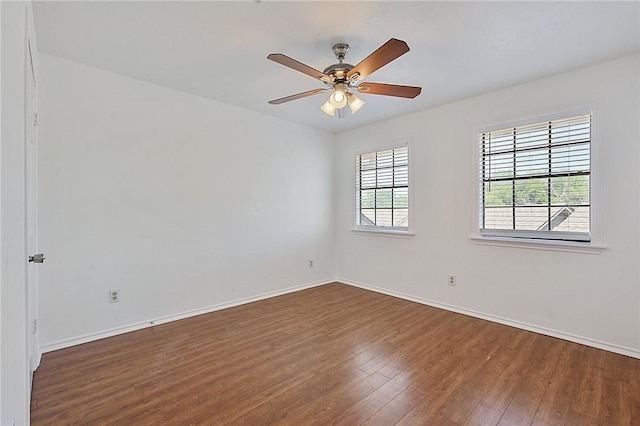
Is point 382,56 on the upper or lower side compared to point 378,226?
upper

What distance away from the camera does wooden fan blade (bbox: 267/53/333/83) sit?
6.20 feet

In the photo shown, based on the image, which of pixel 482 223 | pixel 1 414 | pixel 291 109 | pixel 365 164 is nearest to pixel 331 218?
pixel 365 164

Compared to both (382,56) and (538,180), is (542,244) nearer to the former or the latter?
(538,180)

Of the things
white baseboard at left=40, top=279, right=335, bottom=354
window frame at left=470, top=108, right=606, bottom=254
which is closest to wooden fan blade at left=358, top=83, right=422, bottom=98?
window frame at left=470, top=108, right=606, bottom=254

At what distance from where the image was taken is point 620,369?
2.30m

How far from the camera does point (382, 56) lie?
1.90 meters

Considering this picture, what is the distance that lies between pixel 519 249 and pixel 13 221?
12.9ft

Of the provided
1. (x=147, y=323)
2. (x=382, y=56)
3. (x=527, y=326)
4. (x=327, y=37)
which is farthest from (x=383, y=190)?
(x=147, y=323)

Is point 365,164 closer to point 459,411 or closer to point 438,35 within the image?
point 438,35

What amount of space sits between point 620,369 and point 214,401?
305 cm

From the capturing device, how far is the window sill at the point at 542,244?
2.71 meters

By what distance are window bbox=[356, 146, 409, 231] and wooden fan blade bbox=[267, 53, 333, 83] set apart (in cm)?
225

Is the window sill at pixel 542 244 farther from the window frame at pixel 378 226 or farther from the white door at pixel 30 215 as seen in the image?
the white door at pixel 30 215

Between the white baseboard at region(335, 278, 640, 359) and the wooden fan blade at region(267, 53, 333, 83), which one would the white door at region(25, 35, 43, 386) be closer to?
the wooden fan blade at region(267, 53, 333, 83)
